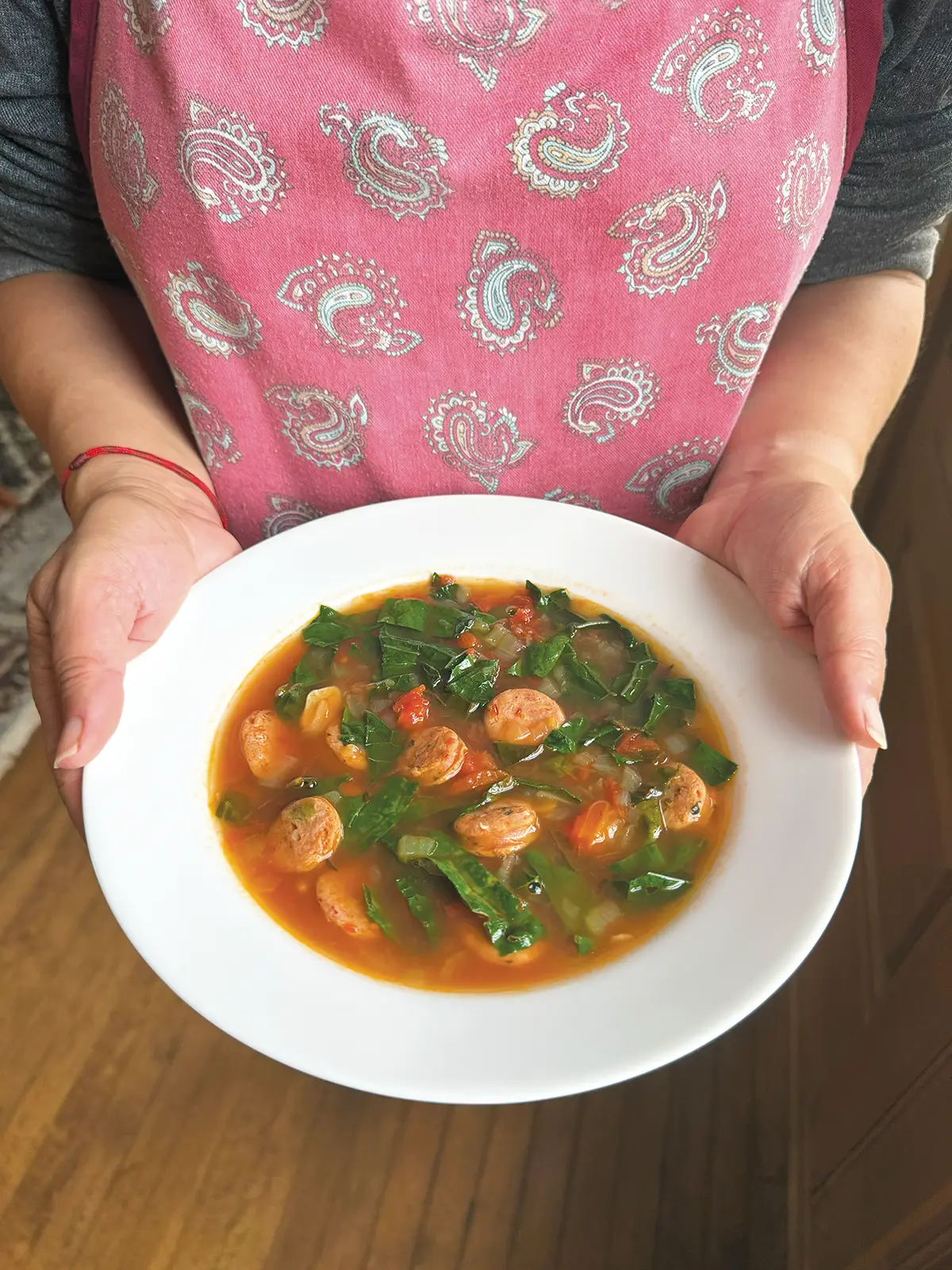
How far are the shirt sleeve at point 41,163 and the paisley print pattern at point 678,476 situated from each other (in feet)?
3.50

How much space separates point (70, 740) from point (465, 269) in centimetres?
87

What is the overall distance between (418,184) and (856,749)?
99 centimetres

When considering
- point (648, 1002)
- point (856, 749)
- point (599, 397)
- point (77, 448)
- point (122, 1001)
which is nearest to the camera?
point (648, 1002)

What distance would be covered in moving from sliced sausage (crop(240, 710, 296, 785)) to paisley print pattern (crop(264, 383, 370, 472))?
1.57 ft

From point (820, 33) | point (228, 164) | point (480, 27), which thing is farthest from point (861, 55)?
point (228, 164)

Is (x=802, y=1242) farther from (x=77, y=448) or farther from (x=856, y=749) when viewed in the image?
(x=77, y=448)

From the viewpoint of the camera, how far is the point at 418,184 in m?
1.37

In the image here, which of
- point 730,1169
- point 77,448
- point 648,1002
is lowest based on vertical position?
point 730,1169

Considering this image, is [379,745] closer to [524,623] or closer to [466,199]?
[524,623]

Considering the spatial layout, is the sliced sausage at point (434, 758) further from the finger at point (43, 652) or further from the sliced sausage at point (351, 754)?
the finger at point (43, 652)

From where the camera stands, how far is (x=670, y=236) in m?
1.41

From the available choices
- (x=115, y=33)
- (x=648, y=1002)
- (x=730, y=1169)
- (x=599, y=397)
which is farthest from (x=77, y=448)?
(x=730, y=1169)

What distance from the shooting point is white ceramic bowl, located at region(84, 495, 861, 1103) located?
3.62ft

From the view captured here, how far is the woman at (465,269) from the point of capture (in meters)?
1.31
